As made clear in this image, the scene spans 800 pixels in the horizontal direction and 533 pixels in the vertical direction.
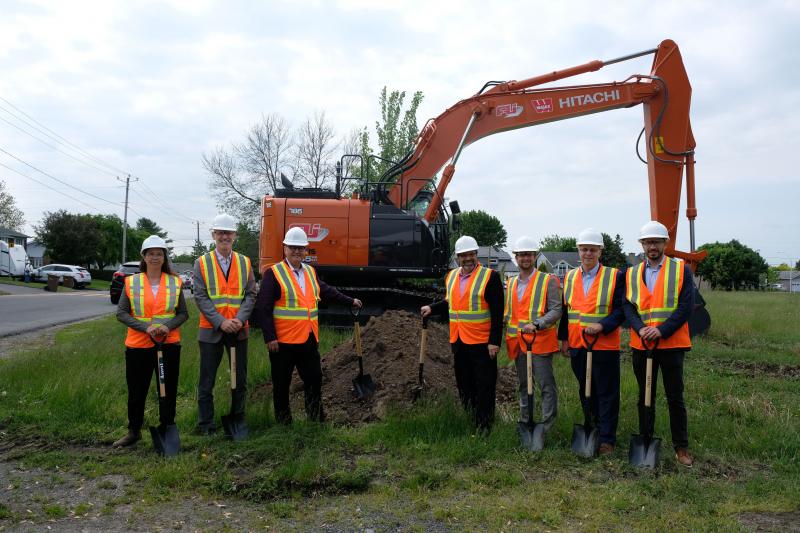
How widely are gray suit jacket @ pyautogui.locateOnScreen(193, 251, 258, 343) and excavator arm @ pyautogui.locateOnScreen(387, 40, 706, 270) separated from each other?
630cm

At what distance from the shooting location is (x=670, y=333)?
527cm

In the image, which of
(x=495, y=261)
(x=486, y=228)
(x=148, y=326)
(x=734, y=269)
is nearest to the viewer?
(x=148, y=326)

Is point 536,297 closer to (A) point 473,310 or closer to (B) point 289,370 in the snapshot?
(A) point 473,310

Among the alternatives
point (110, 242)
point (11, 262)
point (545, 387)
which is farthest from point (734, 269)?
point (545, 387)

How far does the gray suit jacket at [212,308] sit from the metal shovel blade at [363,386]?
1.57 m

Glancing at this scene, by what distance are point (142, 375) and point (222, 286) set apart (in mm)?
1058

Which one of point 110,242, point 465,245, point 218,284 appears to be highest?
point 110,242

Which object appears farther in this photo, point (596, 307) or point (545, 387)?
point (545, 387)

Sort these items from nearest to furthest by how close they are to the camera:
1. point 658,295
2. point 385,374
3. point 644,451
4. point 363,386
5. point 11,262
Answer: point 644,451, point 658,295, point 363,386, point 385,374, point 11,262

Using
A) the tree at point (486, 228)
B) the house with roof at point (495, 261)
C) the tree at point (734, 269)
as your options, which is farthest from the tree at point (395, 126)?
the tree at point (486, 228)

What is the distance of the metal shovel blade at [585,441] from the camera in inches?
217

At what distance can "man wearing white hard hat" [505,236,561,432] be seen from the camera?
5914mm

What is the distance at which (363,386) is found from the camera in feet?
23.9

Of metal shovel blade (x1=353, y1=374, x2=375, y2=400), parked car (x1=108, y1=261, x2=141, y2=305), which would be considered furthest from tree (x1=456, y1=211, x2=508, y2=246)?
metal shovel blade (x1=353, y1=374, x2=375, y2=400)
